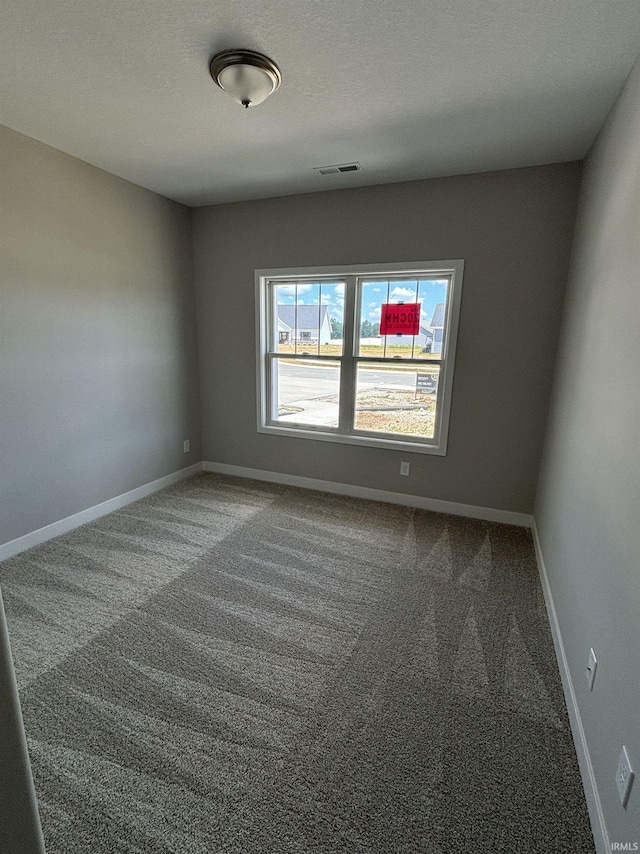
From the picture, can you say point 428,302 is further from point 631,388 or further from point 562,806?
point 562,806

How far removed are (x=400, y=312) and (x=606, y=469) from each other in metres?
2.22

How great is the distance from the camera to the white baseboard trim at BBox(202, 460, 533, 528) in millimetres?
3292

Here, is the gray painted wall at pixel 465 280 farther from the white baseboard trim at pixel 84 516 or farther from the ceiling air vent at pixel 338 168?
the white baseboard trim at pixel 84 516

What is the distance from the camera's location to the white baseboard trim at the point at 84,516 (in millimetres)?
2715

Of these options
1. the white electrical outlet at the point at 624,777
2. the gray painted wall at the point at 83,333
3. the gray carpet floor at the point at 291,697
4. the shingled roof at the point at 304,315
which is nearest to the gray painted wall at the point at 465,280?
the shingled roof at the point at 304,315

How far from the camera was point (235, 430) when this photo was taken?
13.8 feet

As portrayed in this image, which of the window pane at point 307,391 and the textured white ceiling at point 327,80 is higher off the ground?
the textured white ceiling at point 327,80

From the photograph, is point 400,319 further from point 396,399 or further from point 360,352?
point 396,399

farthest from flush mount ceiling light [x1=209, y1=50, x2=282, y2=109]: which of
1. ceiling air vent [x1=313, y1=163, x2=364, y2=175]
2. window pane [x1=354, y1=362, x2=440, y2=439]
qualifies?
window pane [x1=354, y1=362, x2=440, y2=439]

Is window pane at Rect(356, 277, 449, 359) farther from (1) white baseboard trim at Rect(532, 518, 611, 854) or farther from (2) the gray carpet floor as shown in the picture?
(1) white baseboard trim at Rect(532, 518, 611, 854)

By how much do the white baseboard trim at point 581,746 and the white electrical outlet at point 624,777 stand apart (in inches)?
6.9

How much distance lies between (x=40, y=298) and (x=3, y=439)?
0.98 m

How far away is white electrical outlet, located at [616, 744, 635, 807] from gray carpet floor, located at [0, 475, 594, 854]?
0.28 meters

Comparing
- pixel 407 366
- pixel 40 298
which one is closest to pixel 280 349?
pixel 407 366
